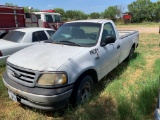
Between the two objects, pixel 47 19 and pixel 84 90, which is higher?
pixel 47 19

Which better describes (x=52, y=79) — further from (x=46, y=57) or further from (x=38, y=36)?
(x=38, y=36)

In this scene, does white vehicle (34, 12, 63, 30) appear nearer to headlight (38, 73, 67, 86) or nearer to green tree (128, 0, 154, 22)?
headlight (38, 73, 67, 86)

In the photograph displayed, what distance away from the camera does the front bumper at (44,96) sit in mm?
2990

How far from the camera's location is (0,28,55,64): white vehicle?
5555 mm

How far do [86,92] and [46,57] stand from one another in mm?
1049

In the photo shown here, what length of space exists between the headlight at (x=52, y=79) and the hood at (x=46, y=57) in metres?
0.10

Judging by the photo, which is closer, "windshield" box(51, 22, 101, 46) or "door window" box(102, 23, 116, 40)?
"windshield" box(51, 22, 101, 46)

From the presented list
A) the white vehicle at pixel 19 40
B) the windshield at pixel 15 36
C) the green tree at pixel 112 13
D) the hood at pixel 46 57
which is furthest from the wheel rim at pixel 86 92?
the green tree at pixel 112 13

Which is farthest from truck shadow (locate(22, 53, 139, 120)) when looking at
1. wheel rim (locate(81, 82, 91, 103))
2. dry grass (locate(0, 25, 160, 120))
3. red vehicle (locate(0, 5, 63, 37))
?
red vehicle (locate(0, 5, 63, 37))

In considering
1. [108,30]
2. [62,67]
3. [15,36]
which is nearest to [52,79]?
[62,67]

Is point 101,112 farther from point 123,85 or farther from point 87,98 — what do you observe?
point 123,85

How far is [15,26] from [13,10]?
0.81 metres

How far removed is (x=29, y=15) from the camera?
468 inches

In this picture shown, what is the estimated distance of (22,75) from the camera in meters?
3.27
